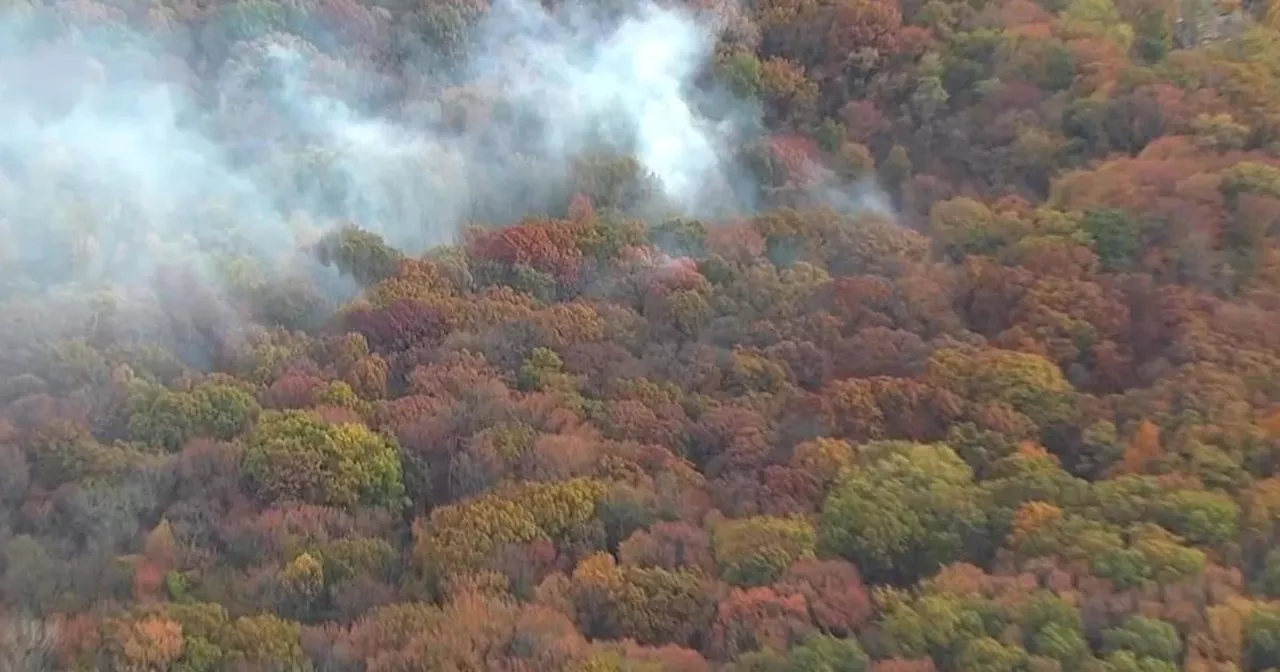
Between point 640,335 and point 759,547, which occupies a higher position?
point 640,335

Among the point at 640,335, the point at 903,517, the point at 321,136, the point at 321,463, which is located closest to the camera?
the point at 903,517

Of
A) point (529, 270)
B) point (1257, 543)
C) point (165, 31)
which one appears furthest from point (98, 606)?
point (165, 31)

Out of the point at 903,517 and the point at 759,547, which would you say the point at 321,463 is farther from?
the point at 903,517

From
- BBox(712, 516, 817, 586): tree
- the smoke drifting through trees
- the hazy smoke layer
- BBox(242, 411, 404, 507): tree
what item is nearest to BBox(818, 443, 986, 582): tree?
BBox(712, 516, 817, 586): tree

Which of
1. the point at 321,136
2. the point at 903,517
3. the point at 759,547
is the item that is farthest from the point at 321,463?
the point at 321,136

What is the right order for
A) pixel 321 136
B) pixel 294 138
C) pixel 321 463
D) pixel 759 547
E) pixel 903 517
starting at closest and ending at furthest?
1. pixel 759 547
2. pixel 903 517
3. pixel 321 463
4. pixel 294 138
5. pixel 321 136

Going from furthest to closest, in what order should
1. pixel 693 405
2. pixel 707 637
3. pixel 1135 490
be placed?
pixel 693 405, pixel 1135 490, pixel 707 637

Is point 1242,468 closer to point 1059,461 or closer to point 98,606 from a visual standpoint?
point 1059,461

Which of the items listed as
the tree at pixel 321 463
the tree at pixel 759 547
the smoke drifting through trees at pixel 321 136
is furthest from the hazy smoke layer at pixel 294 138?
the tree at pixel 759 547

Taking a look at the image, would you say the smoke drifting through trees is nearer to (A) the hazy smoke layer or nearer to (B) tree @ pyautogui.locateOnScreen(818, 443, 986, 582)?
(A) the hazy smoke layer
